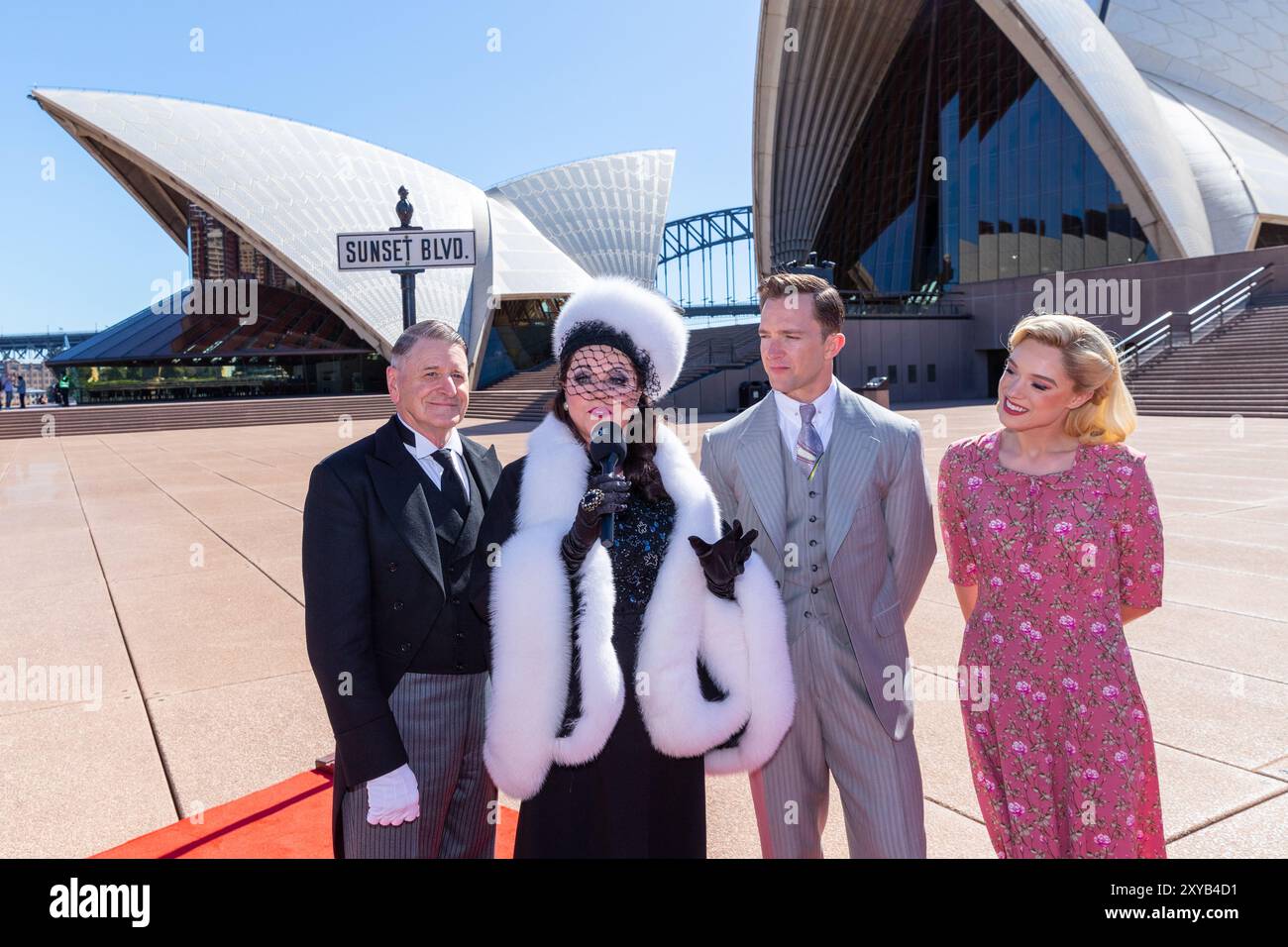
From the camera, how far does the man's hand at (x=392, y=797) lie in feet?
6.42

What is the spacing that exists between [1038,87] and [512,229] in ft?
72.1

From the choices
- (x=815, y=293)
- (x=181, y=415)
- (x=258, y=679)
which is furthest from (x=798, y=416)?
(x=181, y=415)

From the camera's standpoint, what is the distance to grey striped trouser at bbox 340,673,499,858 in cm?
207

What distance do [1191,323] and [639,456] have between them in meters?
26.2

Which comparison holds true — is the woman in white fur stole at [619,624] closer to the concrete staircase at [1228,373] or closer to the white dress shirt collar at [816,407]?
the white dress shirt collar at [816,407]

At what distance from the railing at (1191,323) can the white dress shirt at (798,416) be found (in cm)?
2206

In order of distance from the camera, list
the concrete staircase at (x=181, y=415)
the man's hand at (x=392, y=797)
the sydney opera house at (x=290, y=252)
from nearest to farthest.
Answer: the man's hand at (x=392, y=797)
the concrete staircase at (x=181, y=415)
the sydney opera house at (x=290, y=252)

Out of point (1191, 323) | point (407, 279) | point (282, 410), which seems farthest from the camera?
point (282, 410)

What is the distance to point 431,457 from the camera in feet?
7.50

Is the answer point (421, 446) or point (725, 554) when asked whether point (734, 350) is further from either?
point (725, 554)

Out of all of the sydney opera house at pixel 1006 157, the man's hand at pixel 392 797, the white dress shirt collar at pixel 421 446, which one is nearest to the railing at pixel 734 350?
the sydney opera house at pixel 1006 157

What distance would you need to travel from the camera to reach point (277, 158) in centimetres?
3266

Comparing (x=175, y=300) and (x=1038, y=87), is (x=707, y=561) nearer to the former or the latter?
(x=1038, y=87)

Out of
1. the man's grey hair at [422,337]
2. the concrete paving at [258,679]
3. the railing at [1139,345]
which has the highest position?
the railing at [1139,345]
